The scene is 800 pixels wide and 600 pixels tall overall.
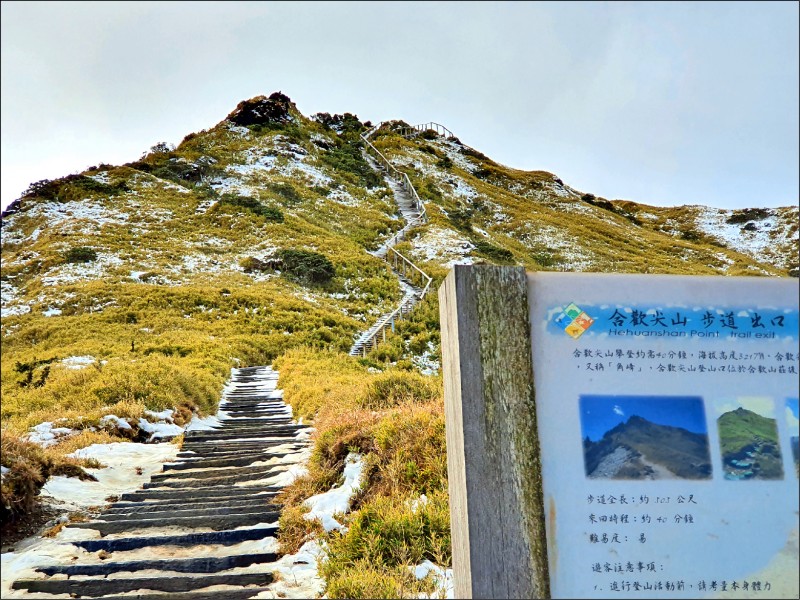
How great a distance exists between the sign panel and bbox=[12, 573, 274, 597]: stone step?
251 cm

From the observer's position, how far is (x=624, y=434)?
2197 millimetres

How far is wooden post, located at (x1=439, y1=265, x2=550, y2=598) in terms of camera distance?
225 centimetres

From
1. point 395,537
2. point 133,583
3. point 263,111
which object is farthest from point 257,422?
point 263,111

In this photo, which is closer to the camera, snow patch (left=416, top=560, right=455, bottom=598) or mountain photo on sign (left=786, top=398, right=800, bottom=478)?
mountain photo on sign (left=786, top=398, right=800, bottom=478)

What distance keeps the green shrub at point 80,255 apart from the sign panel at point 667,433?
25.1 meters

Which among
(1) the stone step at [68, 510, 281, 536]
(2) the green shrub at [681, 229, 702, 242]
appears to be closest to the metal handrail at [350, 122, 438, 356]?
(1) the stone step at [68, 510, 281, 536]

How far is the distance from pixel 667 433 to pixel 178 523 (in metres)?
4.27

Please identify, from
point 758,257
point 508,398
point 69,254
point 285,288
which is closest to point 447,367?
point 508,398

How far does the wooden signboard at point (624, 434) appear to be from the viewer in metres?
2.14

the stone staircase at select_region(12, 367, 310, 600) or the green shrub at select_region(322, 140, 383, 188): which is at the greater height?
the green shrub at select_region(322, 140, 383, 188)

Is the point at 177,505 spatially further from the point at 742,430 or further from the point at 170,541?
the point at 742,430

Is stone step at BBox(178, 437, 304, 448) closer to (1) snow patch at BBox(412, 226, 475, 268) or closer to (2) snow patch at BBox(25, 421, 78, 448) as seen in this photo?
(2) snow patch at BBox(25, 421, 78, 448)

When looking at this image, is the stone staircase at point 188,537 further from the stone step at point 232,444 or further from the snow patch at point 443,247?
the snow patch at point 443,247

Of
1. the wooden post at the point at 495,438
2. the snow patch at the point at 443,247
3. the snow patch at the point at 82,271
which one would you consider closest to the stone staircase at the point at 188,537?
the wooden post at the point at 495,438
